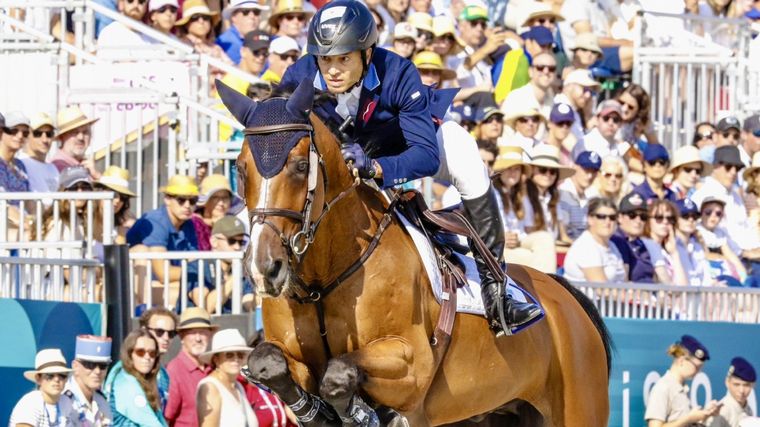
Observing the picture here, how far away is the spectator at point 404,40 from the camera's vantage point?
1623 centimetres

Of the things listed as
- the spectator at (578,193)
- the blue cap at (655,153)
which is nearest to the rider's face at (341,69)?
the spectator at (578,193)

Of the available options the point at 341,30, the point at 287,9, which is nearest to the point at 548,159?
the point at 287,9

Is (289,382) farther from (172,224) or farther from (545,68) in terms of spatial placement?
(545,68)

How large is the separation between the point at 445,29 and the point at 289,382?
30.6ft

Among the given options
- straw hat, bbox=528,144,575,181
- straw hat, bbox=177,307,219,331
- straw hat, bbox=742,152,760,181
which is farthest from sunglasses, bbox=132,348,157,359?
straw hat, bbox=742,152,760,181

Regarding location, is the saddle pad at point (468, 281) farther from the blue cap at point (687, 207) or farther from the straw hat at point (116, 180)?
the blue cap at point (687, 207)

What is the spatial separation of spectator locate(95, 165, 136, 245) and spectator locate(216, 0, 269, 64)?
11.8 feet

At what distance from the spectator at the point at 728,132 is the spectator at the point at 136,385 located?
883 centimetres

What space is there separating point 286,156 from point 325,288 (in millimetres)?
841

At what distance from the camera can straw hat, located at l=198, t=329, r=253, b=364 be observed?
1156 centimetres

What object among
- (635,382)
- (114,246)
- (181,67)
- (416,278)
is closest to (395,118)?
(416,278)

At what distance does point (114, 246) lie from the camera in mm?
11648

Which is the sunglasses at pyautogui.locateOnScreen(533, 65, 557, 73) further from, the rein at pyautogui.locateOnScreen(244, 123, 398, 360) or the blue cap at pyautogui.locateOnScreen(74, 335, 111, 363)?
the rein at pyautogui.locateOnScreen(244, 123, 398, 360)

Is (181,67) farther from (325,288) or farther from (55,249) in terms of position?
(325,288)
